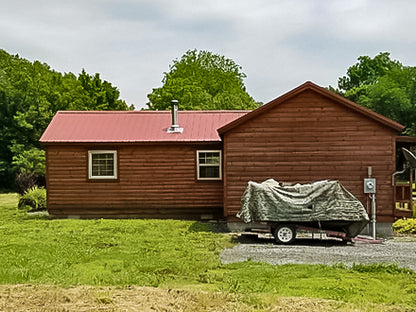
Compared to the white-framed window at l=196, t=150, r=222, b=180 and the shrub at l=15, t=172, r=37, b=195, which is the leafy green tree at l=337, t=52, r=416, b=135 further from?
the shrub at l=15, t=172, r=37, b=195

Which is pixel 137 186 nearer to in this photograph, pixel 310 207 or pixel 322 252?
pixel 310 207

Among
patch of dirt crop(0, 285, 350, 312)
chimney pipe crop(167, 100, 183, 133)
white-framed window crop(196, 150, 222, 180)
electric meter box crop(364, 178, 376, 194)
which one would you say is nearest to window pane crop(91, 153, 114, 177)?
chimney pipe crop(167, 100, 183, 133)

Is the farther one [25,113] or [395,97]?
[395,97]

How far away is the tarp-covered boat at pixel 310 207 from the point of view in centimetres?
1342

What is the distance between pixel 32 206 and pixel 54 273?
A: 15.1 metres

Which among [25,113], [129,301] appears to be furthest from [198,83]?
[129,301]

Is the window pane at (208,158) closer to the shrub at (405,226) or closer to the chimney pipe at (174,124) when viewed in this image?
the chimney pipe at (174,124)

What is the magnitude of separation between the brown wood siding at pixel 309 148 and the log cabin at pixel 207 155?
32 mm

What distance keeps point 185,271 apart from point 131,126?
11.5m

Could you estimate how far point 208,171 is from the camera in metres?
19.0

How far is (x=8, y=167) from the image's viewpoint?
4325 cm

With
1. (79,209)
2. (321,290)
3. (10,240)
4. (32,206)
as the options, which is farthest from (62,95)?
(321,290)

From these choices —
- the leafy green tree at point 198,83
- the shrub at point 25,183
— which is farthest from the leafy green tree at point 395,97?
the shrub at point 25,183

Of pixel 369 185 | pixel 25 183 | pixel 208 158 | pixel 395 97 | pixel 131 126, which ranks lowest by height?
pixel 25 183
